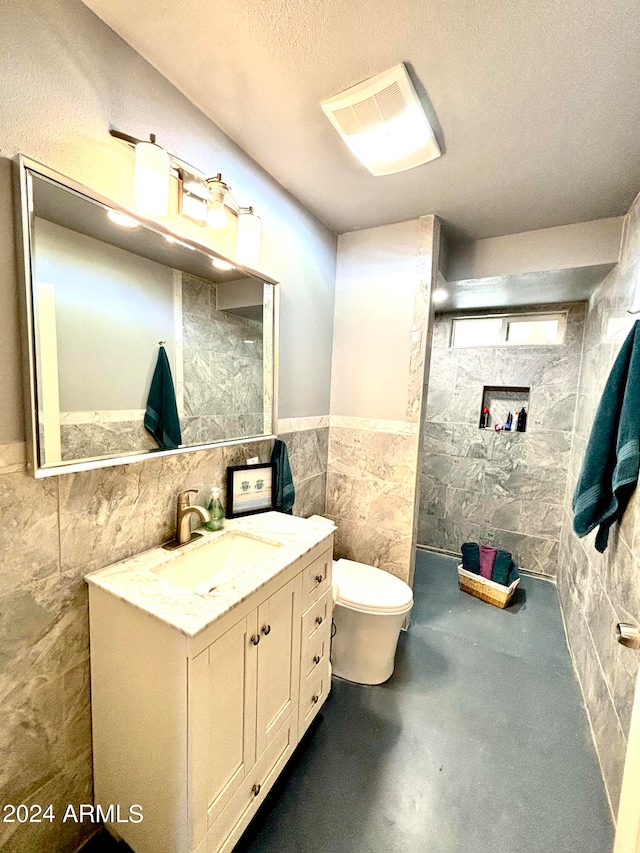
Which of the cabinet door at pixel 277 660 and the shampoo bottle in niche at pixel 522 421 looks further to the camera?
the shampoo bottle in niche at pixel 522 421

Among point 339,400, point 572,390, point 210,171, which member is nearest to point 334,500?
point 339,400

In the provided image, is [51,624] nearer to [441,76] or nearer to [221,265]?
[221,265]

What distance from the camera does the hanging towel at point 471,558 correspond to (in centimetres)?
259

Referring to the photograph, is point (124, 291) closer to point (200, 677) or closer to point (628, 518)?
point (200, 677)

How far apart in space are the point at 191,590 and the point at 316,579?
1.78ft

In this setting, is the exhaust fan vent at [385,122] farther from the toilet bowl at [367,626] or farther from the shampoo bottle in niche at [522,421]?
the shampoo bottle in niche at [522,421]

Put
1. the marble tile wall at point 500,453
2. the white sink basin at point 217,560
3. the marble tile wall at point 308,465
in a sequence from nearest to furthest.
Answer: the white sink basin at point 217,560 → the marble tile wall at point 308,465 → the marble tile wall at point 500,453

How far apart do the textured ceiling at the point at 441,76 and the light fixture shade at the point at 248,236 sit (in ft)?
1.04

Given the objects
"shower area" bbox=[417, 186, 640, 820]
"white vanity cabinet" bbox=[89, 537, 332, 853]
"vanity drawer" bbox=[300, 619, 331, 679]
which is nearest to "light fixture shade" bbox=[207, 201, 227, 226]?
"white vanity cabinet" bbox=[89, 537, 332, 853]

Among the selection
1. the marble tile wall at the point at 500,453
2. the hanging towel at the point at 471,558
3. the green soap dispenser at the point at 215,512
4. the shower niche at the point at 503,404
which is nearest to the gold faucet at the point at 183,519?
the green soap dispenser at the point at 215,512

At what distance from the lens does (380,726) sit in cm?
150

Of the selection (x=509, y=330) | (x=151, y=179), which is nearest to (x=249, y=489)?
(x=151, y=179)

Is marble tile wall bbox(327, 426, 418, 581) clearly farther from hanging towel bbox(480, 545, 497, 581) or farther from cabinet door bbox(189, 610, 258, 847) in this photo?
cabinet door bbox(189, 610, 258, 847)

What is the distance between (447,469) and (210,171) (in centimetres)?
280
